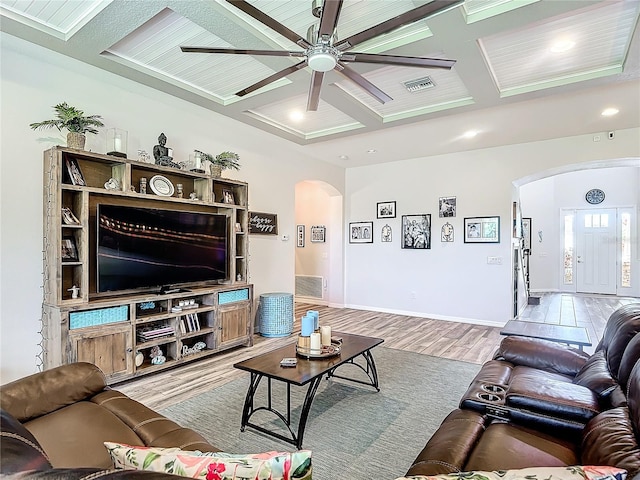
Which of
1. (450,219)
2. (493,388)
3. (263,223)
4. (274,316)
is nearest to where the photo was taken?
(493,388)

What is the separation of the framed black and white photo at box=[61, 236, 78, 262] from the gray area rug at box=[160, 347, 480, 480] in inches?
62.3

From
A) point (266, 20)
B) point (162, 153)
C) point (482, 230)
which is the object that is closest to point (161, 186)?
point (162, 153)

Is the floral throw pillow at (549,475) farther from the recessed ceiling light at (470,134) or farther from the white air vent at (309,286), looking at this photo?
the white air vent at (309,286)

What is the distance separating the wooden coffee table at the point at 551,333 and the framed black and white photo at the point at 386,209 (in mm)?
3652

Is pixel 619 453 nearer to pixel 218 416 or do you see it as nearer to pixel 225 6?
pixel 218 416

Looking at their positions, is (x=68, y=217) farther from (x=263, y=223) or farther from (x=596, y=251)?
(x=596, y=251)

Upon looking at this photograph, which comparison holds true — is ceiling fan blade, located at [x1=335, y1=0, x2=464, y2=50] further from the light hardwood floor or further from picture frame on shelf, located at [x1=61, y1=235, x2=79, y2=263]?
the light hardwood floor

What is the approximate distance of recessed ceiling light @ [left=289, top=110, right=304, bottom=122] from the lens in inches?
185

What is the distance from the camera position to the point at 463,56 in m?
3.11

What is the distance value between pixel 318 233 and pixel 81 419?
6.44 meters

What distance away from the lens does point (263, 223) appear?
5.39 metres

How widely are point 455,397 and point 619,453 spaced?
199 centimetres

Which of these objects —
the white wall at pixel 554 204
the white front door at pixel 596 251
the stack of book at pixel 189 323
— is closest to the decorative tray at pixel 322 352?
the stack of book at pixel 189 323

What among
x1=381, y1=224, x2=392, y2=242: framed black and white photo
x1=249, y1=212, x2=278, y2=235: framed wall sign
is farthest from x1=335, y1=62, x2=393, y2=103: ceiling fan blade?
x1=381, y1=224, x2=392, y2=242: framed black and white photo
